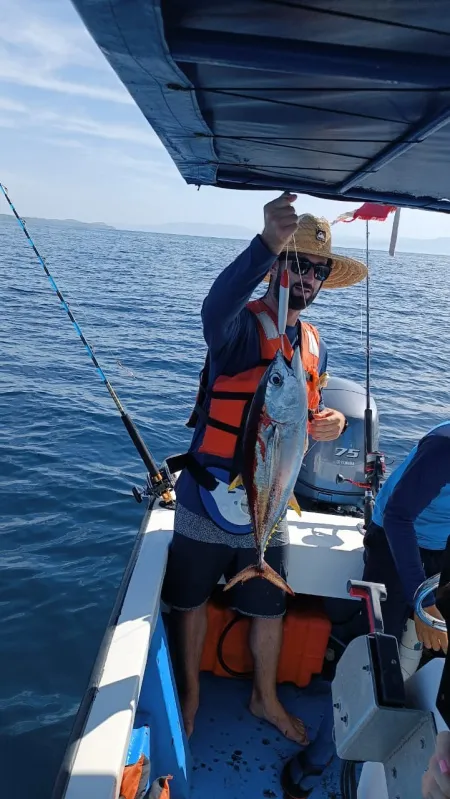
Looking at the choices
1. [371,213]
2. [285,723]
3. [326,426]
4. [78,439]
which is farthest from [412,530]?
[78,439]

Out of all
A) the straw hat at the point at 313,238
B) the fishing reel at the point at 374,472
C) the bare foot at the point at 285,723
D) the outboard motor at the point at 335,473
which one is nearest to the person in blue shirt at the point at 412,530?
the bare foot at the point at 285,723

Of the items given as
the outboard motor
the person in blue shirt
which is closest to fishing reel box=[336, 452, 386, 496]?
the outboard motor

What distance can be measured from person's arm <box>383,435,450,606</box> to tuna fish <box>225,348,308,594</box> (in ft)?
2.01

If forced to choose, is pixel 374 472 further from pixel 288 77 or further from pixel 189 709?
pixel 288 77

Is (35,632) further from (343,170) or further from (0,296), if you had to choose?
(0,296)

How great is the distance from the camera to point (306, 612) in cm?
326

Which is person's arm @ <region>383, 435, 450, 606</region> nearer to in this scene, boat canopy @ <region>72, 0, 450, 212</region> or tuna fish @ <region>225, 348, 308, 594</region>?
tuna fish @ <region>225, 348, 308, 594</region>

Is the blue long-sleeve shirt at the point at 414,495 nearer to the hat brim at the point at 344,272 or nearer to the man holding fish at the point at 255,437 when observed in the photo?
the man holding fish at the point at 255,437

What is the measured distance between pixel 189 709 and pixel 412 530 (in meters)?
1.45

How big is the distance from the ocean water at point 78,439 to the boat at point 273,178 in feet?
4.56

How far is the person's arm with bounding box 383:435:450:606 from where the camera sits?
2.45m

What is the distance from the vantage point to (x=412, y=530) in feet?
8.36

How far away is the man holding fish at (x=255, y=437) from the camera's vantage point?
6.39 feet

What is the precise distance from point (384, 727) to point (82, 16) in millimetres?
1824
